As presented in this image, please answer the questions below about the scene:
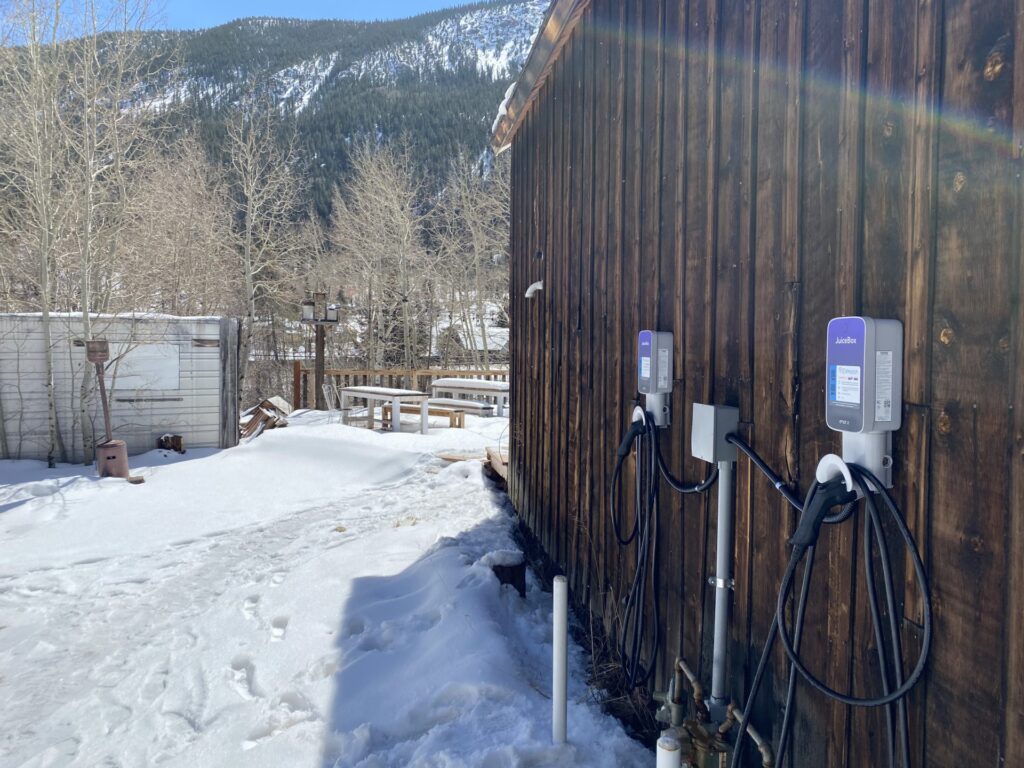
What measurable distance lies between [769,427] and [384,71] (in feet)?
209

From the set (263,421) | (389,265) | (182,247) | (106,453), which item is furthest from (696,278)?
(389,265)

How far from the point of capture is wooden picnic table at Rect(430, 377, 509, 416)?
11802 millimetres

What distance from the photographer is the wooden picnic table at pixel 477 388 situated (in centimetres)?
1180

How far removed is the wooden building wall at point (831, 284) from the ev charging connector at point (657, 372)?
0.17 ft

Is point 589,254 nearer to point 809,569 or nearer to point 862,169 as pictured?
point 862,169

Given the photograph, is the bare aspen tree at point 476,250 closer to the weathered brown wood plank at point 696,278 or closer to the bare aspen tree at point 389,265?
the bare aspen tree at point 389,265

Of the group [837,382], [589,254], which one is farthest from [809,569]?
[589,254]

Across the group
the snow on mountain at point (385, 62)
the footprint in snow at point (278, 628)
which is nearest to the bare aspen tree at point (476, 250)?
the footprint in snow at point (278, 628)

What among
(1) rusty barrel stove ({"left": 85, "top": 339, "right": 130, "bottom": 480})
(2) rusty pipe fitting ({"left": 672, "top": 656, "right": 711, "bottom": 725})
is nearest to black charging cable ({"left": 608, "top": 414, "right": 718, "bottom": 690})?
(2) rusty pipe fitting ({"left": 672, "top": 656, "right": 711, "bottom": 725})

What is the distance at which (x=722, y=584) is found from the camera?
191cm

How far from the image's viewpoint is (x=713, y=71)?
81.2 inches

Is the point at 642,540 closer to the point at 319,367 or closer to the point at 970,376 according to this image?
the point at 970,376

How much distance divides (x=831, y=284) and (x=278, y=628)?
3098 mm

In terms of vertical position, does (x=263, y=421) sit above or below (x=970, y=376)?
below
